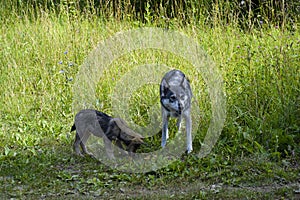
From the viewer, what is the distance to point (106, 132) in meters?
6.28

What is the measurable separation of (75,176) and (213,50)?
4.00 m

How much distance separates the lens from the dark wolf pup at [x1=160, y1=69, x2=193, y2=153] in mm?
A: 6121

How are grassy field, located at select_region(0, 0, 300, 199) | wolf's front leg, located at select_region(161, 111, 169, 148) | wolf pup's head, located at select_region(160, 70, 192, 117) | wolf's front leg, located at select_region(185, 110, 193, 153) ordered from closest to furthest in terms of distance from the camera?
grassy field, located at select_region(0, 0, 300, 199)
wolf pup's head, located at select_region(160, 70, 192, 117)
wolf's front leg, located at select_region(185, 110, 193, 153)
wolf's front leg, located at select_region(161, 111, 169, 148)

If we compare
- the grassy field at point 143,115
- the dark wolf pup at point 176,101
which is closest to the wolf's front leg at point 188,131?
the dark wolf pup at point 176,101

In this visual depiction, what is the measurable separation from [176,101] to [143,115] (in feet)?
4.52

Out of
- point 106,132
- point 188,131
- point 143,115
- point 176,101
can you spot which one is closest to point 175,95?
point 176,101

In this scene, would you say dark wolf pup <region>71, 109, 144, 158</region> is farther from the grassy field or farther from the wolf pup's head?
the wolf pup's head

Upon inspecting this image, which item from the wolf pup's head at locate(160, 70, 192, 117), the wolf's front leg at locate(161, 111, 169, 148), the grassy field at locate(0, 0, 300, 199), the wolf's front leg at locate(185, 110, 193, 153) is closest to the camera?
the grassy field at locate(0, 0, 300, 199)

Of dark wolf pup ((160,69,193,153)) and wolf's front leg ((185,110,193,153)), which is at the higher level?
dark wolf pup ((160,69,193,153))

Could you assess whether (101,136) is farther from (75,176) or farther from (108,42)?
(108,42)

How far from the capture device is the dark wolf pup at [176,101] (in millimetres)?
6121

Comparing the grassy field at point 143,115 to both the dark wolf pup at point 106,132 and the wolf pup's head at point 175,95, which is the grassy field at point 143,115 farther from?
the wolf pup's head at point 175,95

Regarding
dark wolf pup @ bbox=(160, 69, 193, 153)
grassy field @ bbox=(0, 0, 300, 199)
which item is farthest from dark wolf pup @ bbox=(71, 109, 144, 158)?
dark wolf pup @ bbox=(160, 69, 193, 153)

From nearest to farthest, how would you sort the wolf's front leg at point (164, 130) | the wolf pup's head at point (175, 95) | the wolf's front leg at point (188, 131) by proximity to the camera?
1. the wolf pup's head at point (175, 95)
2. the wolf's front leg at point (188, 131)
3. the wolf's front leg at point (164, 130)
